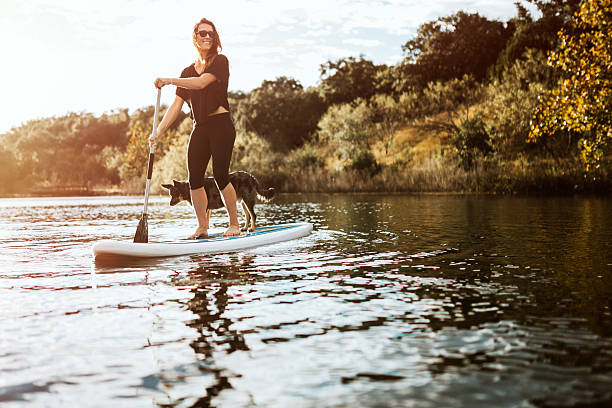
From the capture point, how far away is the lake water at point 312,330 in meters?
2.90

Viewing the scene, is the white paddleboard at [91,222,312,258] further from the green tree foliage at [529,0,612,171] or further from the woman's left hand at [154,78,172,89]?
the green tree foliage at [529,0,612,171]

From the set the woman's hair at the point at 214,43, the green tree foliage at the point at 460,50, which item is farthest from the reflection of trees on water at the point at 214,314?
the green tree foliage at the point at 460,50

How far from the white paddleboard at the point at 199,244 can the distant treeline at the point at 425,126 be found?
817cm

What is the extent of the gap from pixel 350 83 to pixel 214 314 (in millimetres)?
56911

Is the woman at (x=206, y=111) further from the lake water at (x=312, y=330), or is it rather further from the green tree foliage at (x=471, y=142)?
the green tree foliage at (x=471, y=142)

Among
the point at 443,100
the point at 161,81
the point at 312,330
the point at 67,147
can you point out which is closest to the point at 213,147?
the point at 161,81

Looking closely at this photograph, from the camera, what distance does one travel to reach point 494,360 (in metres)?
3.28

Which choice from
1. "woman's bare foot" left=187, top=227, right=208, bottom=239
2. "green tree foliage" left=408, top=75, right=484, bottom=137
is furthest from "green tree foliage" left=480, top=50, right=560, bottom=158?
"woman's bare foot" left=187, top=227, right=208, bottom=239

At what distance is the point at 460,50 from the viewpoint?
5428 centimetres

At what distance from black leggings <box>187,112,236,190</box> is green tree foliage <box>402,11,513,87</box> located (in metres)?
48.0

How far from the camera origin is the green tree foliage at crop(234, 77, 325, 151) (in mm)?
59438

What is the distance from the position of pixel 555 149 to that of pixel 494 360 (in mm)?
33769

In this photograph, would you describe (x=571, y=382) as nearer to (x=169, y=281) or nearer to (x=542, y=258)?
(x=169, y=281)

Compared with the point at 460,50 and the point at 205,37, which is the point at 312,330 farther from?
the point at 460,50
